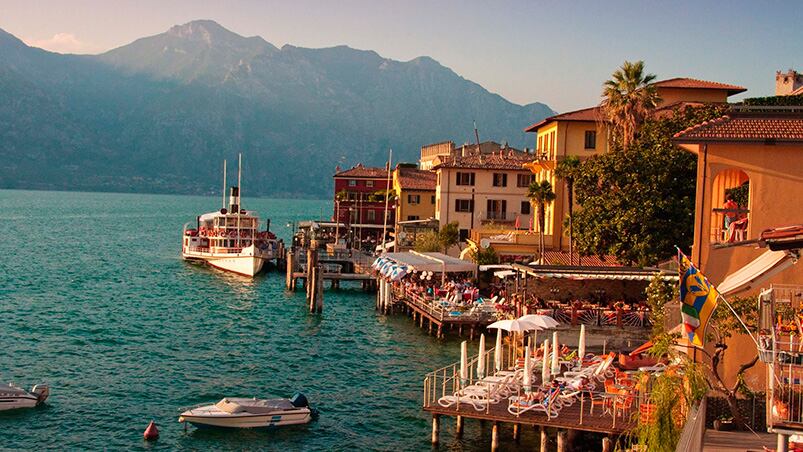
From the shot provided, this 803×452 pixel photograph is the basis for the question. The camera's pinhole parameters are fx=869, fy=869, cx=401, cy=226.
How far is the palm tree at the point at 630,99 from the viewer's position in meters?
50.5

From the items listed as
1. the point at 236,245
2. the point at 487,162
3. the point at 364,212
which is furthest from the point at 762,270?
the point at 364,212

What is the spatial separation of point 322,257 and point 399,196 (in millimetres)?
18582

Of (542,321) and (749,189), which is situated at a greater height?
(749,189)

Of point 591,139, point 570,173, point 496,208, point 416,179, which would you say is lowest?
point 496,208

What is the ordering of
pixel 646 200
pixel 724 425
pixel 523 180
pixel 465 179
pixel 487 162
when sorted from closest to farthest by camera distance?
pixel 724 425, pixel 646 200, pixel 523 180, pixel 465 179, pixel 487 162

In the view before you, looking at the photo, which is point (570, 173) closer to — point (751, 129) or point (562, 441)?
point (751, 129)

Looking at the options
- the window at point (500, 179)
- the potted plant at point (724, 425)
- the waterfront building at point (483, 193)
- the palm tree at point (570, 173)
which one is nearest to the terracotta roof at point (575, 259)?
the palm tree at point (570, 173)

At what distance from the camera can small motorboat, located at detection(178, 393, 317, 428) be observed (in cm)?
2973

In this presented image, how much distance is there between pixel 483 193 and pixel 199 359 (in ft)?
129

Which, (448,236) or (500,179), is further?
(500,179)

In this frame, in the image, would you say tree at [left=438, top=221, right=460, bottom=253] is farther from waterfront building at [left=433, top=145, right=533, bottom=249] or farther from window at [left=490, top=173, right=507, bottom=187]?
window at [left=490, top=173, right=507, bottom=187]

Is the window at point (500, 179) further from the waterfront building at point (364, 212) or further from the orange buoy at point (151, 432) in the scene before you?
the orange buoy at point (151, 432)

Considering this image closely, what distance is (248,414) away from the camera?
97.9 ft

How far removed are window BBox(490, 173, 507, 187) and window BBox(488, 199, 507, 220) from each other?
4.66 feet
